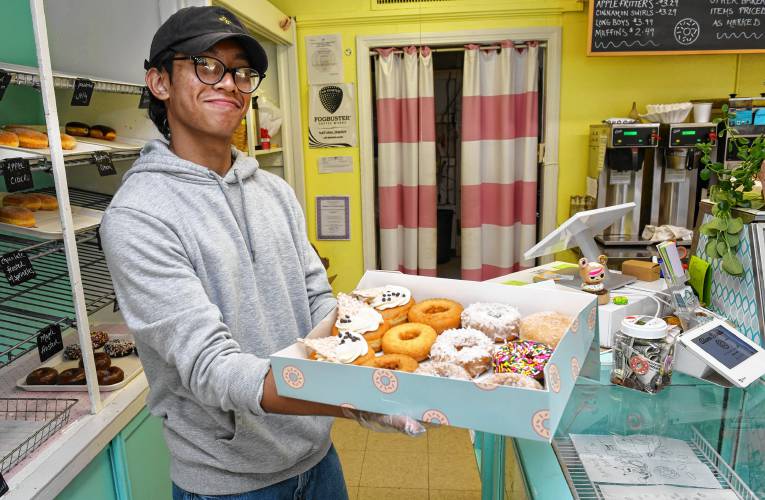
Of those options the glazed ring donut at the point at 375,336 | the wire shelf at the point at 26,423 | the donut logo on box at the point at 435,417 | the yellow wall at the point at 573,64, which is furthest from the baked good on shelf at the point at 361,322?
the yellow wall at the point at 573,64

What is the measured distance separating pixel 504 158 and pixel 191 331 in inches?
128

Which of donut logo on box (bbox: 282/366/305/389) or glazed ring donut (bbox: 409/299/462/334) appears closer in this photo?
donut logo on box (bbox: 282/366/305/389)

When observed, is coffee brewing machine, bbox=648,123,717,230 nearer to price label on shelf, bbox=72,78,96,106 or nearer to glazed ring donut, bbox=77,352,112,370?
price label on shelf, bbox=72,78,96,106

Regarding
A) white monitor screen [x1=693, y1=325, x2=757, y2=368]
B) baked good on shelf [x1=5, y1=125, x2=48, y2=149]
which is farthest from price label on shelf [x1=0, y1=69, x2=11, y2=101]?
white monitor screen [x1=693, y1=325, x2=757, y2=368]

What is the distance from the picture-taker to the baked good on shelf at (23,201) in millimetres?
1812

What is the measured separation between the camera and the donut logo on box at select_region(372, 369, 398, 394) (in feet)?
3.11

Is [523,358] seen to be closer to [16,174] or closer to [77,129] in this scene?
[16,174]

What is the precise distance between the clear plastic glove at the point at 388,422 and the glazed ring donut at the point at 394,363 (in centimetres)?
14

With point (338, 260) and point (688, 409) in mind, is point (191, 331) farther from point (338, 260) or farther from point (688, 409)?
point (338, 260)

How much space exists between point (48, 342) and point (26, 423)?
0.29 metres

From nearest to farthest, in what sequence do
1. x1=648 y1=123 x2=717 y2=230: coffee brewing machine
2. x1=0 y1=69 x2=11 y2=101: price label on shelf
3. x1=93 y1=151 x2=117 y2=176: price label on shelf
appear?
x1=0 y1=69 x2=11 y2=101: price label on shelf < x1=93 y1=151 x2=117 y2=176: price label on shelf < x1=648 y1=123 x2=717 y2=230: coffee brewing machine

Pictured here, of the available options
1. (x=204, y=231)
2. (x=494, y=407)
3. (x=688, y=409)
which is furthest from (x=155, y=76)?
(x=688, y=409)

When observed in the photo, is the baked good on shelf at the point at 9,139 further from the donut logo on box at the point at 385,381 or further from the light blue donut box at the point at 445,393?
the donut logo on box at the point at 385,381

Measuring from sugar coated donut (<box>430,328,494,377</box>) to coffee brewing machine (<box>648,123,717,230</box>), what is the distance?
2.75 meters
